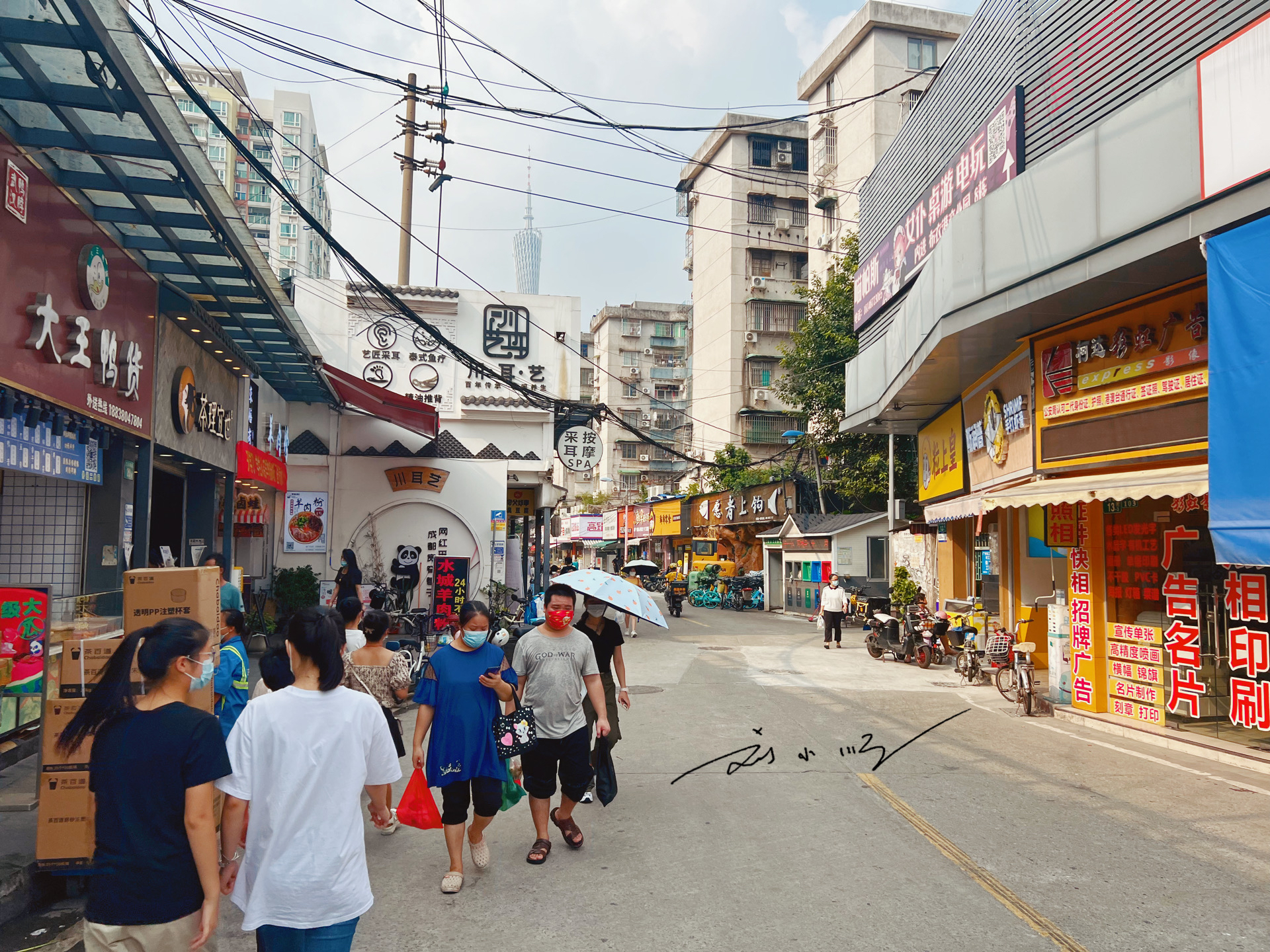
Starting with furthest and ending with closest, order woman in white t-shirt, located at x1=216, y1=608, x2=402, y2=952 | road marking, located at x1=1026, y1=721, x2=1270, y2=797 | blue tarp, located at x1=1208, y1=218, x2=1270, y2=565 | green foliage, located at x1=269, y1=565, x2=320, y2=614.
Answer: green foliage, located at x1=269, y1=565, x2=320, y2=614 < road marking, located at x1=1026, y1=721, x2=1270, y2=797 < blue tarp, located at x1=1208, y1=218, x2=1270, y2=565 < woman in white t-shirt, located at x1=216, y1=608, x2=402, y2=952

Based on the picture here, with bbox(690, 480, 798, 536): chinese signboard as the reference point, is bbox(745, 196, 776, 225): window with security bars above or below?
above

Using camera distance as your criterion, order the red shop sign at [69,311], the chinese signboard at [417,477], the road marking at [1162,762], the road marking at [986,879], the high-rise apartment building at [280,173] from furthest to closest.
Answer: the high-rise apartment building at [280,173] → the chinese signboard at [417,477] → the road marking at [1162,762] → the red shop sign at [69,311] → the road marking at [986,879]

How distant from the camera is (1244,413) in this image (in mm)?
7309

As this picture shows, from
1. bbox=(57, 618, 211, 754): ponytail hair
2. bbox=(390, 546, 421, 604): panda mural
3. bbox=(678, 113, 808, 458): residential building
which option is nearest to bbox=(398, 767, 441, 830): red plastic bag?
bbox=(57, 618, 211, 754): ponytail hair

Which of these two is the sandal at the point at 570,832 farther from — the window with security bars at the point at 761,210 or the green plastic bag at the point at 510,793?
the window with security bars at the point at 761,210

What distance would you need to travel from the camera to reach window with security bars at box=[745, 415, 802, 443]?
155 feet

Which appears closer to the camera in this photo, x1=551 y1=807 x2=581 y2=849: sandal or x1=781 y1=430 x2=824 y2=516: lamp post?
x1=551 y1=807 x2=581 y2=849: sandal

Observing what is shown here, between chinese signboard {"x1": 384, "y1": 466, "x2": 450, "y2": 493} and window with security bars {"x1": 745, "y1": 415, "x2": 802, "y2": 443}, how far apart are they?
1129 inches

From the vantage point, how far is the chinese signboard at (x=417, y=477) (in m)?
20.2

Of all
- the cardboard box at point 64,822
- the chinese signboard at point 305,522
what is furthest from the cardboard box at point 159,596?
the chinese signboard at point 305,522

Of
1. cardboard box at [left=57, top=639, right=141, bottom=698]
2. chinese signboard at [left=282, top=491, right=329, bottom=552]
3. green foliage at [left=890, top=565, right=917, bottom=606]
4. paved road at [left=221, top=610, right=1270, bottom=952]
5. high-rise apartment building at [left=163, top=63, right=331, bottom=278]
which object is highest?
high-rise apartment building at [left=163, top=63, right=331, bottom=278]

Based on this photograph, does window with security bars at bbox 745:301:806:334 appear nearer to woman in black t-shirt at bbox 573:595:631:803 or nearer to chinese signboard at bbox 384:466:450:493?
chinese signboard at bbox 384:466:450:493

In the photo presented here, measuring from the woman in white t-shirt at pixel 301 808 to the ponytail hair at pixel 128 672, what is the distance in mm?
291

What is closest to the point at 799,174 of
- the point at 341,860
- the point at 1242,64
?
the point at 1242,64
